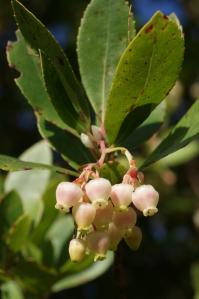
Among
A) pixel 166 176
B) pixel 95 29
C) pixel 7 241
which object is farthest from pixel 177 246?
pixel 95 29

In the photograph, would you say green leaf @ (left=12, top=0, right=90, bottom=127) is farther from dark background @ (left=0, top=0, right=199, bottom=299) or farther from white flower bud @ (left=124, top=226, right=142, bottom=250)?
dark background @ (left=0, top=0, right=199, bottom=299)

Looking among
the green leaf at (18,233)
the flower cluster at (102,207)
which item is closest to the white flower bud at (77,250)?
the flower cluster at (102,207)

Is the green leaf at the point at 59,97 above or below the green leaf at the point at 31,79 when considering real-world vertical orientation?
below

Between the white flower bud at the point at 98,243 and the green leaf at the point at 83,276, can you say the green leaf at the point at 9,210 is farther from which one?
the white flower bud at the point at 98,243

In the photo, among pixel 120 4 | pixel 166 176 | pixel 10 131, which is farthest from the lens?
pixel 10 131

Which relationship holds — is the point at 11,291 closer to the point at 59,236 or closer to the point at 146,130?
the point at 59,236

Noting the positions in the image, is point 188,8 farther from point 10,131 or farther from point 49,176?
point 49,176

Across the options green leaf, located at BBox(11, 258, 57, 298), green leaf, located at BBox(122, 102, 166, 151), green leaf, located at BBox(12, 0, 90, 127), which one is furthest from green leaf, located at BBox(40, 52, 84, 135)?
green leaf, located at BBox(11, 258, 57, 298)
